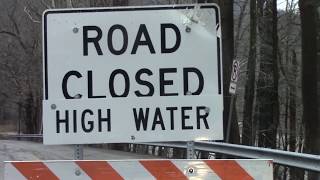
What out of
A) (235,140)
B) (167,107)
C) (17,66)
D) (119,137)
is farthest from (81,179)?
(17,66)

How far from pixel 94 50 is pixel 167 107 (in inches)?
27.0

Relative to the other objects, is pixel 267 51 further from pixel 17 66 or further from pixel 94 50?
pixel 17 66

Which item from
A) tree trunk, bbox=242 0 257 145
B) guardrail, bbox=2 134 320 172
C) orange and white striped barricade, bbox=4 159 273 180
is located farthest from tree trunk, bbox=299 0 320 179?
orange and white striped barricade, bbox=4 159 273 180

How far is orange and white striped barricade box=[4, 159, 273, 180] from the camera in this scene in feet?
14.6

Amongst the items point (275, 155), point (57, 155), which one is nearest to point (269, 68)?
point (57, 155)

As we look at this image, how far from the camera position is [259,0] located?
2538 cm

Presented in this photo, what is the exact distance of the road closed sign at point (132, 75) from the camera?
454 cm

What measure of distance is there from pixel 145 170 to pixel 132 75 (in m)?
0.69

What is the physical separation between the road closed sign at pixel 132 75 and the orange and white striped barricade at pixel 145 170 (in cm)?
18

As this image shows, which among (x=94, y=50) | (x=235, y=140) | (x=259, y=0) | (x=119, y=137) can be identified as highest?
(x=259, y=0)

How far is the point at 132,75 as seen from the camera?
14.9 ft

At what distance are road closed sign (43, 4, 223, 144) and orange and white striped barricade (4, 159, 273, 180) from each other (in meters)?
0.18

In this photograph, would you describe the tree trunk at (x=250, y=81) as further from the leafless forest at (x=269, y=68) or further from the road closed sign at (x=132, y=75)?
the road closed sign at (x=132, y=75)

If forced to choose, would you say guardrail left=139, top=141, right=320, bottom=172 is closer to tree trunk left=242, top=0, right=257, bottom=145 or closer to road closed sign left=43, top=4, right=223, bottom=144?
road closed sign left=43, top=4, right=223, bottom=144
